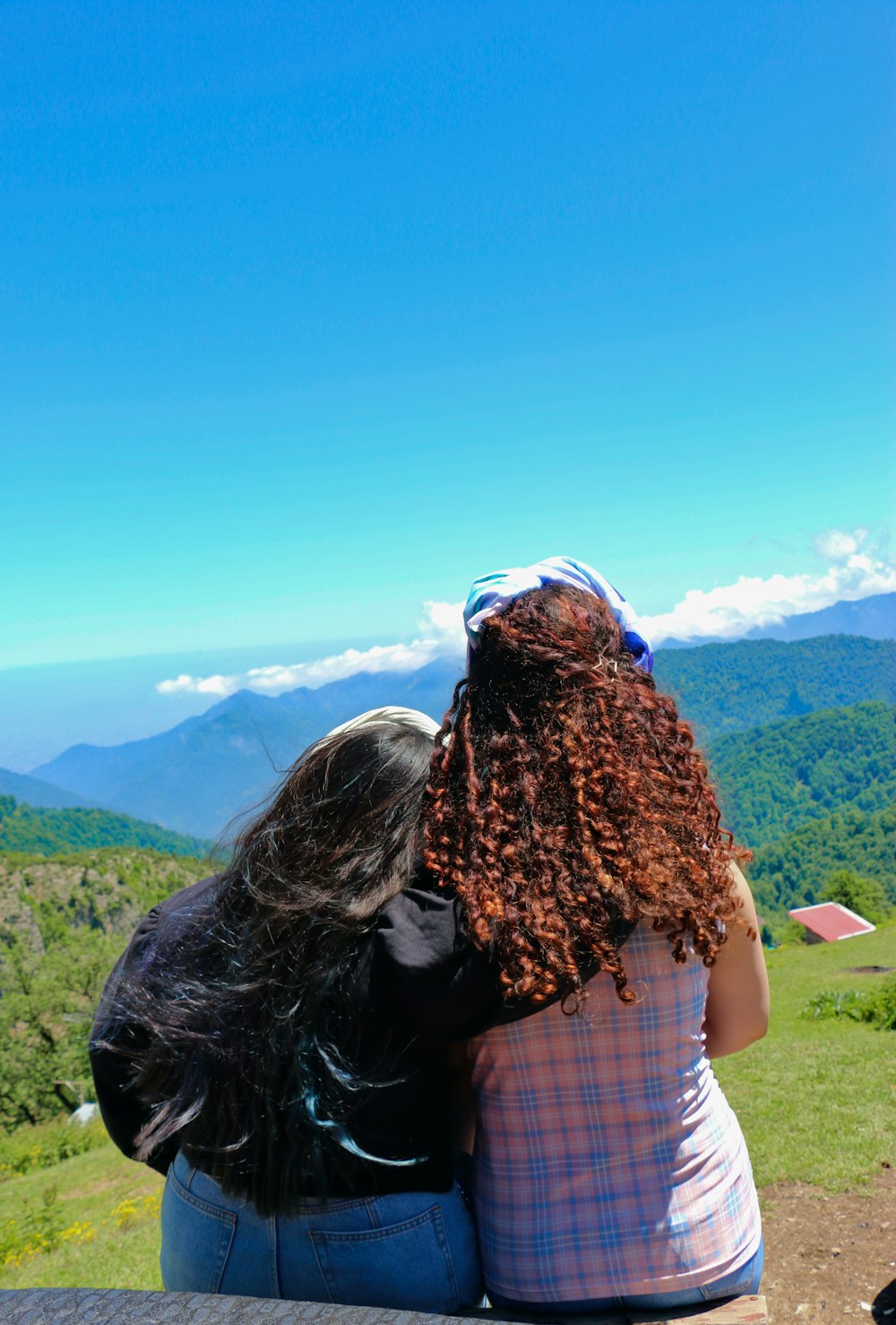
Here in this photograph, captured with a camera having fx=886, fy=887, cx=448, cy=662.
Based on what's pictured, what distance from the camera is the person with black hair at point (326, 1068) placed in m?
1.39

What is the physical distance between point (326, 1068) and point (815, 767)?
152 meters

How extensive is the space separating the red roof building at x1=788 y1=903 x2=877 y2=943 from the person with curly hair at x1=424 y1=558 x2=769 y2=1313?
4878 centimetres

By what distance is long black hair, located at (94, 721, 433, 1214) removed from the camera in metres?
1.42

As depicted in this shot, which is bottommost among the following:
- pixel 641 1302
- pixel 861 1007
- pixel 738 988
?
pixel 861 1007

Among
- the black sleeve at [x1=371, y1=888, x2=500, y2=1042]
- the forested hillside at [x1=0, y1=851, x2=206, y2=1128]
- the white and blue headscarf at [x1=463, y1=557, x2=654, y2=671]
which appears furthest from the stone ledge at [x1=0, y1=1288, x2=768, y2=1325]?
the forested hillside at [x1=0, y1=851, x2=206, y2=1128]

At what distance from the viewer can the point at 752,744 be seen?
508ft

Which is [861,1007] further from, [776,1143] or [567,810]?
[567,810]

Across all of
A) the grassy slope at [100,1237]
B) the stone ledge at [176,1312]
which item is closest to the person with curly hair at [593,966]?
the stone ledge at [176,1312]

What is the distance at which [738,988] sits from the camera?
1.64 m

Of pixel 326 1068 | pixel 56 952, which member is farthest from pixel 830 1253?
pixel 56 952

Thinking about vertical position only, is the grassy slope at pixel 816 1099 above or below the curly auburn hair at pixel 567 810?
below

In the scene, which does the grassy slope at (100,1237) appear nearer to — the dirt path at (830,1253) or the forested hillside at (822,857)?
the dirt path at (830,1253)

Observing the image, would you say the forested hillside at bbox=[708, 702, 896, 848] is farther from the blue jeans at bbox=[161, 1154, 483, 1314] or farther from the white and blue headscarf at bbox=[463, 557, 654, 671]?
the blue jeans at bbox=[161, 1154, 483, 1314]

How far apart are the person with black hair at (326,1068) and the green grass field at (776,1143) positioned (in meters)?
4.09
